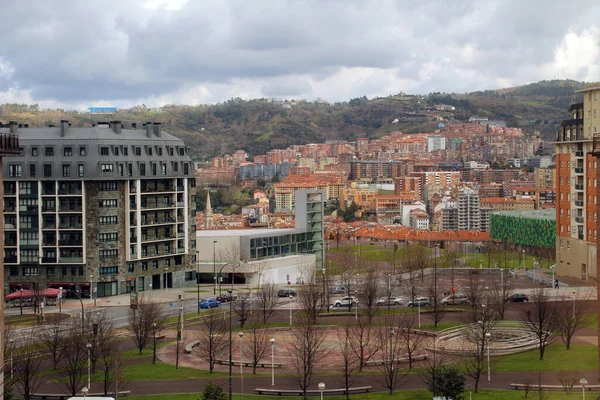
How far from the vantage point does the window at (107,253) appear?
49844 millimetres

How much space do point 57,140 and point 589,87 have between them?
103 ft

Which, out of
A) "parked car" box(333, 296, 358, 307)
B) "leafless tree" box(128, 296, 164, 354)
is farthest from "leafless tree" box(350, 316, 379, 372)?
"parked car" box(333, 296, 358, 307)

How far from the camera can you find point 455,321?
40.2 meters

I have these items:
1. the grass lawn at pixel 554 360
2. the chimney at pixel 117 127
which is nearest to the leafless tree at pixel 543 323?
the grass lawn at pixel 554 360

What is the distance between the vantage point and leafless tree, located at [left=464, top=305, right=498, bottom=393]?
27906mm

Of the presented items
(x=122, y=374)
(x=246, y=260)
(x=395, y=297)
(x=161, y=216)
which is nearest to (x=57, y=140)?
(x=161, y=216)

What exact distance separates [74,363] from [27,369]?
175 centimetres

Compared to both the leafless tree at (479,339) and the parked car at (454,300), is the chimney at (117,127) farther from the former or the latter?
the leafless tree at (479,339)

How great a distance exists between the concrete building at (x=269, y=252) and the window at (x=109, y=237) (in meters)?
6.23

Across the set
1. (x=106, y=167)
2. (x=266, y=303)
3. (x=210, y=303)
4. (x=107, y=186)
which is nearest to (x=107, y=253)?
(x=107, y=186)

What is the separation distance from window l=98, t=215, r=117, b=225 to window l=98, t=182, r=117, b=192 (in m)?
1.46

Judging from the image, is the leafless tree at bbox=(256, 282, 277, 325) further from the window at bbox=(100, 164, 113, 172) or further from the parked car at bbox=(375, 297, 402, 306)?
the window at bbox=(100, 164, 113, 172)

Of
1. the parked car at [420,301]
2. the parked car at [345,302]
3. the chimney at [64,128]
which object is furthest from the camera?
the chimney at [64,128]

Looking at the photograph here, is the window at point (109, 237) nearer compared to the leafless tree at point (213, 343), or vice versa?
the leafless tree at point (213, 343)
